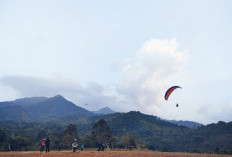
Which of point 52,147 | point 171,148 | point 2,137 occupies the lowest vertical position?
point 171,148

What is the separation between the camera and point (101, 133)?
58.0 meters

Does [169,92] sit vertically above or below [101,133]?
above

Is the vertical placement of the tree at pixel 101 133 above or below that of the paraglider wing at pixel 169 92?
below

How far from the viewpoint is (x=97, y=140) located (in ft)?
187

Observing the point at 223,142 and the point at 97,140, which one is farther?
the point at 223,142

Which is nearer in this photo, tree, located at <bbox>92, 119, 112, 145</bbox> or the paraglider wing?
the paraglider wing

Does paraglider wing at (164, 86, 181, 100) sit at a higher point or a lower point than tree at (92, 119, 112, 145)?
higher

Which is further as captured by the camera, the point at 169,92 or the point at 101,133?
the point at 101,133

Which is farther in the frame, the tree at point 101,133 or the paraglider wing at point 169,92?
the tree at point 101,133

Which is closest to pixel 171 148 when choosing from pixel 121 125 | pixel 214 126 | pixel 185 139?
pixel 185 139

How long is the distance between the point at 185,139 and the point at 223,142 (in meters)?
23.7

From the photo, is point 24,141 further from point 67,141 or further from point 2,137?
point 67,141

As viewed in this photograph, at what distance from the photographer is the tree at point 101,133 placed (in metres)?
56.8

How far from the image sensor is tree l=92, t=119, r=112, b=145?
5675 cm
